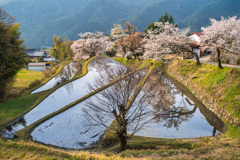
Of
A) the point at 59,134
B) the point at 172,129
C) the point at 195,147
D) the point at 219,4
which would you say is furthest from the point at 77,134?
the point at 219,4

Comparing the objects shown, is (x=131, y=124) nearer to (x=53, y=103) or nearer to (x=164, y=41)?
(x=53, y=103)

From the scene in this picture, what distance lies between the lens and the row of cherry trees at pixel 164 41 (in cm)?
1662

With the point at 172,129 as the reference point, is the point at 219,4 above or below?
above

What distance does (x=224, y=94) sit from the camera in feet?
42.2

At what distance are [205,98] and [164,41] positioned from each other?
11412mm

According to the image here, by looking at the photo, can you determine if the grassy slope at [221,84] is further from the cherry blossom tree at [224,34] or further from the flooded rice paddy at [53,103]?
the flooded rice paddy at [53,103]

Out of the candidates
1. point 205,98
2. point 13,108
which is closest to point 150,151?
point 205,98

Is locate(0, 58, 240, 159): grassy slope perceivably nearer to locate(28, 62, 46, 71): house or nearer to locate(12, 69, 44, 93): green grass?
locate(12, 69, 44, 93): green grass

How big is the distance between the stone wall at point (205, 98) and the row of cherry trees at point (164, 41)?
302cm

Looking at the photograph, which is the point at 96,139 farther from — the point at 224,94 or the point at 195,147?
the point at 224,94

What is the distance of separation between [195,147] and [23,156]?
776 cm

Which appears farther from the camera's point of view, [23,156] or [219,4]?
[219,4]

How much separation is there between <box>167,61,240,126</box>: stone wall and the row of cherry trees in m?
3.02

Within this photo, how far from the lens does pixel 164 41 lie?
75.9 ft
